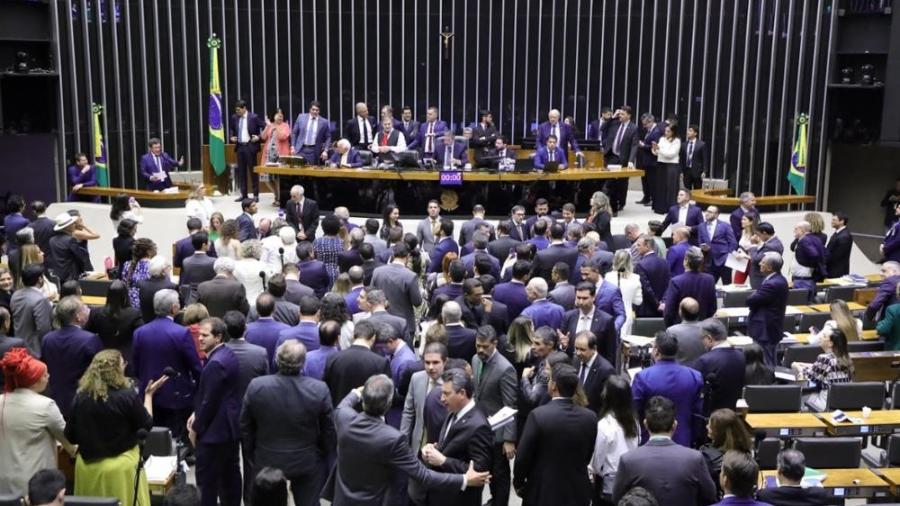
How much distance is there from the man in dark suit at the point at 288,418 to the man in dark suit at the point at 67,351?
1.61 meters

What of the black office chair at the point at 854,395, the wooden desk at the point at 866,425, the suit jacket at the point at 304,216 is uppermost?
the suit jacket at the point at 304,216

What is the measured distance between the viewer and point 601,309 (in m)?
8.33

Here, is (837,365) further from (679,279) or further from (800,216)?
(800,216)

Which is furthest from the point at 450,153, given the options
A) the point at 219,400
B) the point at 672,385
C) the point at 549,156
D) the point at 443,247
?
the point at 219,400

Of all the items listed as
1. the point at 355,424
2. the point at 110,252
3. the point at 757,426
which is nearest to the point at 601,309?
the point at 757,426

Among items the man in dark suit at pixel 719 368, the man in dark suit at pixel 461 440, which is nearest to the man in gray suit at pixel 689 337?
the man in dark suit at pixel 719 368

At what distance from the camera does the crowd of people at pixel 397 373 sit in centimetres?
534

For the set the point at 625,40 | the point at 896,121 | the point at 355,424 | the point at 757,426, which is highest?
the point at 625,40

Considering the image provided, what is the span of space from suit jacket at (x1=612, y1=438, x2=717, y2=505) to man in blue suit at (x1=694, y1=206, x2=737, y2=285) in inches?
258

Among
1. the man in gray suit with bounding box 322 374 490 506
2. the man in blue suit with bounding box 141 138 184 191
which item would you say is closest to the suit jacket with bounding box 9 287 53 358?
the man in gray suit with bounding box 322 374 490 506

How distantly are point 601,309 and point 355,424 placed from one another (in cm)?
362

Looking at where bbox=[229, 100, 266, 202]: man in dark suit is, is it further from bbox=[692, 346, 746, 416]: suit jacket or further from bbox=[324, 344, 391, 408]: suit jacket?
bbox=[692, 346, 746, 416]: suit jacket

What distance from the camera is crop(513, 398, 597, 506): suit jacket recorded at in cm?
548

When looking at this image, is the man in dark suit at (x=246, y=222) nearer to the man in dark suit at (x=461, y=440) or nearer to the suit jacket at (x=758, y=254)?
the suit jacket at (x=758, y=254)
